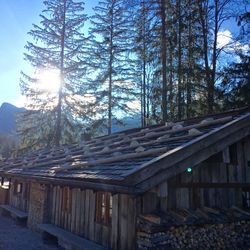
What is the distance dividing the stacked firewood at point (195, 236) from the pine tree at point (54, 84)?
19.9 meters

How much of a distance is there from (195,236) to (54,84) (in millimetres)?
21543

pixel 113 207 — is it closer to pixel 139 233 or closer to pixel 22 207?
pixel 139 233

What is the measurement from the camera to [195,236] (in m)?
6.37

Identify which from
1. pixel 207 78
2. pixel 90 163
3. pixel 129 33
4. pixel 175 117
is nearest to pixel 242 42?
pixel 207 78

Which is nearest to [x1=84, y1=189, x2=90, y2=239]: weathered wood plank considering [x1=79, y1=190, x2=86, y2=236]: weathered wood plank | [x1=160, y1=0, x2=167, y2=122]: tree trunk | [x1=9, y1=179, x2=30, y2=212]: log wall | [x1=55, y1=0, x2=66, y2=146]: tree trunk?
[x1=79, y1=190, x2=86, y2=236]: weathered wood plank

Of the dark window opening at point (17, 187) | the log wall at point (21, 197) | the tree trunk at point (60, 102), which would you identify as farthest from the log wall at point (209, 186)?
the tree trunk at point (60, 102)

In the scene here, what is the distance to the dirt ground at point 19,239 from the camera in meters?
9.37

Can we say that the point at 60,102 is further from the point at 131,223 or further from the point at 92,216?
the point at 131,223

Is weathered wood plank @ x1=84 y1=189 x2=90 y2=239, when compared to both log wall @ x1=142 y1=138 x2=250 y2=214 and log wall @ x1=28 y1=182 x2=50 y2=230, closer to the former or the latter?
log wall @ x1=142 y1=138 x2=250 y2=214

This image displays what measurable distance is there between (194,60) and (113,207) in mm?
14452

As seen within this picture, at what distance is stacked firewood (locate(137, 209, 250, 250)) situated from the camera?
5.94 meters

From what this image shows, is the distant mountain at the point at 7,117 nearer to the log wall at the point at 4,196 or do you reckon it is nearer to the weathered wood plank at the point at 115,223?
the log wall at the point at 4,196

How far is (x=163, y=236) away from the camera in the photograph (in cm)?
600

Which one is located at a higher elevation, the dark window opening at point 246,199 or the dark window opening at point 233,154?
the dark window opening at point 233,154
